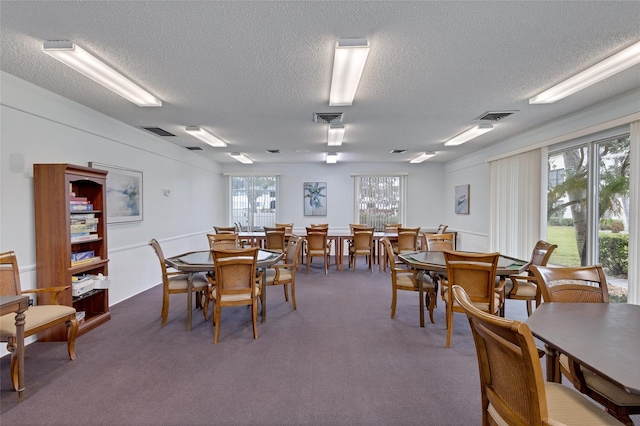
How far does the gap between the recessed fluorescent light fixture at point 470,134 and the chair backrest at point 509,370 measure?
4033 millimetres

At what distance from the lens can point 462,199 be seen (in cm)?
739

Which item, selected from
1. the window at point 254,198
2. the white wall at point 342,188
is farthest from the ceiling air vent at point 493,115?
the window at point 254,198

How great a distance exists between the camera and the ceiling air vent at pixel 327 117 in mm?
3987

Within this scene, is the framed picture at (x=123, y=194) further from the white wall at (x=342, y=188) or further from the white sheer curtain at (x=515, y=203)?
the white sheer curtain at (x=515, y=203)

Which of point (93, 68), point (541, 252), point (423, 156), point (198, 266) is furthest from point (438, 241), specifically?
point (93, 68)

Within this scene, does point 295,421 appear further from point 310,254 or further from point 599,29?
point 310,254

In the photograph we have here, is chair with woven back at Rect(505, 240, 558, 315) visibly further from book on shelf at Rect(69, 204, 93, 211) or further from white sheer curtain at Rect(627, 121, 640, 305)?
A: book on shelf at Rect(69, 204, 93, 211)

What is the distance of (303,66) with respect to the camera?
105 inches

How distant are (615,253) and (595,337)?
3.13m

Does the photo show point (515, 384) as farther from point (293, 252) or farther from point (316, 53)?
point (293, 252)

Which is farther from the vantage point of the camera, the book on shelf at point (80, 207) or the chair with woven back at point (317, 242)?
the chair with woven back at point (317, 242)

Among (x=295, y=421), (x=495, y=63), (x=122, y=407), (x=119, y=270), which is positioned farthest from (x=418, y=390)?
(x=119, y=270)

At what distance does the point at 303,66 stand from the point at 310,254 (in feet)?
14.2

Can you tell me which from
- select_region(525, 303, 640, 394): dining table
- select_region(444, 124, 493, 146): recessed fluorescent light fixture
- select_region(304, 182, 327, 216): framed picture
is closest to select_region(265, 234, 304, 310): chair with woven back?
select_region(525, 303, 640, 394): dining table
